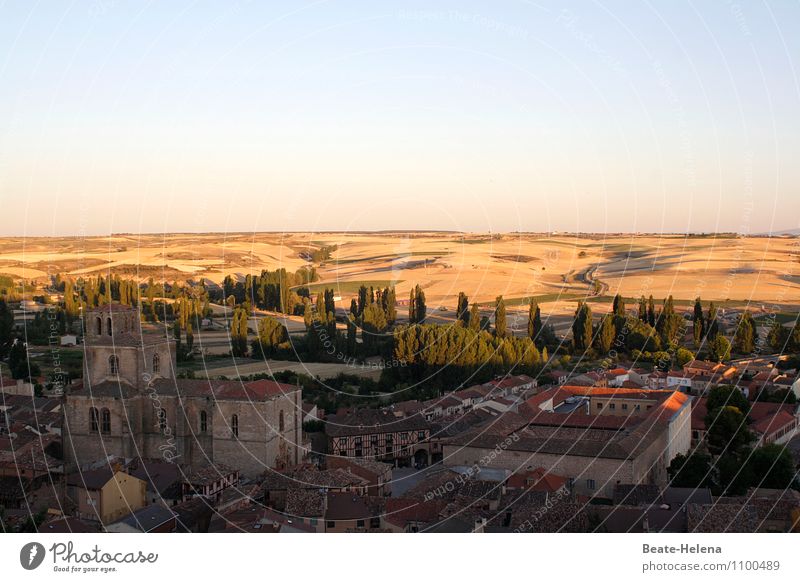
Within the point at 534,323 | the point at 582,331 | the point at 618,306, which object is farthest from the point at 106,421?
the point at 618,306

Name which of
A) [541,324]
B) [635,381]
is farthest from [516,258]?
[635,381]

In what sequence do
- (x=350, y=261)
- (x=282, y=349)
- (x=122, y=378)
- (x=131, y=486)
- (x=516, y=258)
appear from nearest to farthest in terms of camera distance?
(x=131, y=486), (x=122, y=378), (x=282, y=349), (x=350, y=261), (x=516, y=258)

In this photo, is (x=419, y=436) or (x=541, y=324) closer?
(x=419, y=436)

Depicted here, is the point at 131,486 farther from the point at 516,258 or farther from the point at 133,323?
the point at 516,258

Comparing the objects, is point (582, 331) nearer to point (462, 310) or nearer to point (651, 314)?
point (651, 314)

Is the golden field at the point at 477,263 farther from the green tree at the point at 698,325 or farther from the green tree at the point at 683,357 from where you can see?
the green tree at the point at 683,357

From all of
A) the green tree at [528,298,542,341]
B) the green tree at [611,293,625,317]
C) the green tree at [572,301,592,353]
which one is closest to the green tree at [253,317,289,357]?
the green tree at [528,298,542,341]

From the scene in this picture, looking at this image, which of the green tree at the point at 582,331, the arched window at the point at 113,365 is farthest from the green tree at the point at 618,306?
the arched window at the point at 113,365
